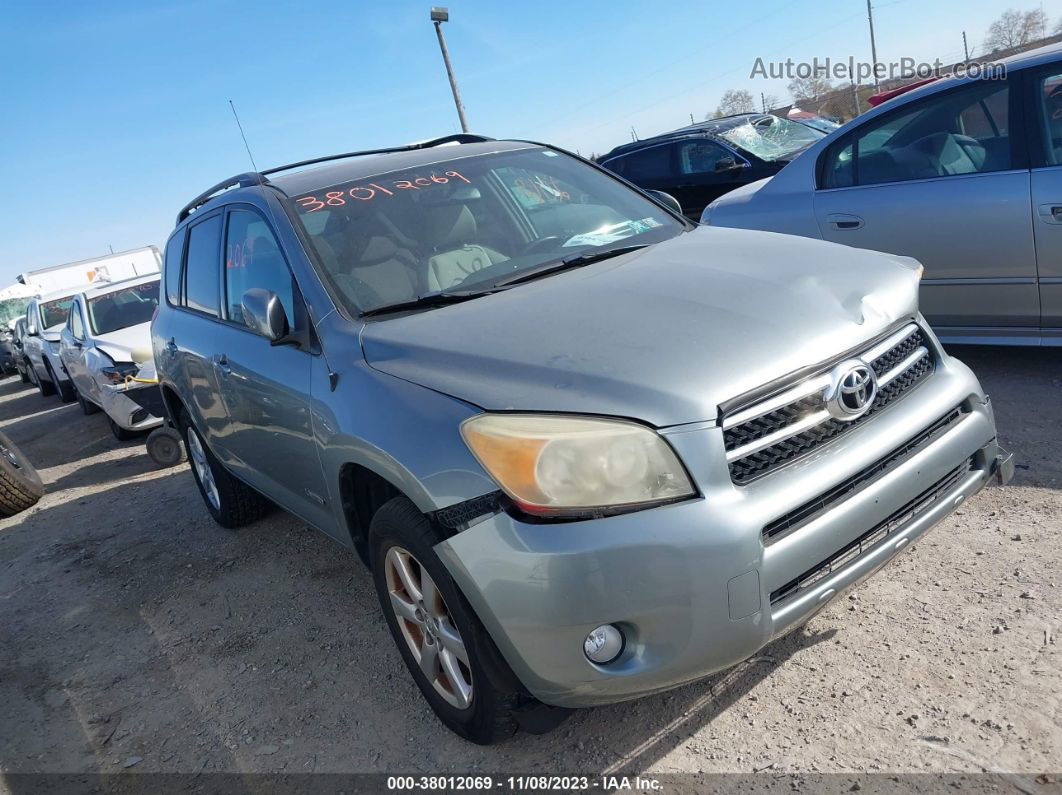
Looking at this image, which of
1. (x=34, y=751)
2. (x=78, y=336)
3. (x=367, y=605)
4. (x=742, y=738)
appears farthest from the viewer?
(x=78, y=336)

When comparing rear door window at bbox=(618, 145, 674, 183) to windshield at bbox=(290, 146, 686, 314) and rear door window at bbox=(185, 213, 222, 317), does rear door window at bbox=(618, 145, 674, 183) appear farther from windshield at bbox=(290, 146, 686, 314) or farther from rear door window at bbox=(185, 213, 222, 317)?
rear door window at bbox=(185, 213, 222, 317)

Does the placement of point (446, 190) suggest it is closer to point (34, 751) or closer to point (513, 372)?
point (513, 372)

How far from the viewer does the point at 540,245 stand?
3.20 metres

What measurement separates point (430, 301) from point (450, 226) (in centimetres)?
51

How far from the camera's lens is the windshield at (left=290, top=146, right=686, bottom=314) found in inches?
117

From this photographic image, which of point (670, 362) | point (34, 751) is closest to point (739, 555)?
point (670, 362)

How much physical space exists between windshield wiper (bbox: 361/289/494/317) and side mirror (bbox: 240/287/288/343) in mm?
333

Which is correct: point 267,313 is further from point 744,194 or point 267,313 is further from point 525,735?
point 744,194

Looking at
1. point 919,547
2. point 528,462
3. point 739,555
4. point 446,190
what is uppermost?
point 446,190

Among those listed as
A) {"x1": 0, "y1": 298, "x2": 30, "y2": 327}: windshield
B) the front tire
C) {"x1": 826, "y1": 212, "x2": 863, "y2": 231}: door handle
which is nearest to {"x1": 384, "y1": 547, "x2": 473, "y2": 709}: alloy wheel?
the front tire

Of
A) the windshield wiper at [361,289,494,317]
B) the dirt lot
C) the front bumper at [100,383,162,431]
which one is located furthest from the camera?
the front bumper at [100,383,162,431]

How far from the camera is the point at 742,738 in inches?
92.8

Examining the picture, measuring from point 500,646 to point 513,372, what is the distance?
718 millimetres

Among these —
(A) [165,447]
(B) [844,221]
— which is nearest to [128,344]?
(A) [165,447]
